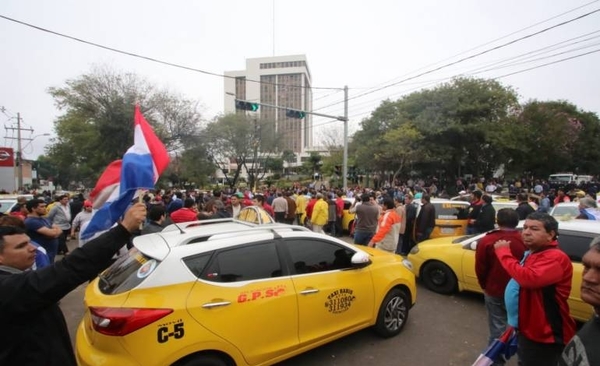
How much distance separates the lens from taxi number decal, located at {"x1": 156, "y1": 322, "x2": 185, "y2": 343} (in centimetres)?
267

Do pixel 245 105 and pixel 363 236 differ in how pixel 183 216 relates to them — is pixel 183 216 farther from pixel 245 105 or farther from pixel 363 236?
pixel 245 105

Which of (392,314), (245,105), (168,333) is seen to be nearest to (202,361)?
(168,333)

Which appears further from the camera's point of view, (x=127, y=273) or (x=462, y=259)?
(x=462, y=259)

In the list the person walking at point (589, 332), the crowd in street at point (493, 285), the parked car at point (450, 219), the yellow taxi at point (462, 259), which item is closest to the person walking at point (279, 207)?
the parked car at point (450, 219)

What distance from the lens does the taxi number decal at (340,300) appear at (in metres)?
3.75

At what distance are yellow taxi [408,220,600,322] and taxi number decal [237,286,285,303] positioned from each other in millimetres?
3785

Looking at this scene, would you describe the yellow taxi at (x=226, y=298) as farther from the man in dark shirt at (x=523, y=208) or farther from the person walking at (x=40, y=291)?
the man in dark shirt at (x=523, y=208)

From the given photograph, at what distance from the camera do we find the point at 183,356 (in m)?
2.75

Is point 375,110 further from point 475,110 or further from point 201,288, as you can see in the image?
point 201,288

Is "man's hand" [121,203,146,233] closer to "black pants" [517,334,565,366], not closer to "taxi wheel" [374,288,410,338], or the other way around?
"black pants" [517,334,565,366]

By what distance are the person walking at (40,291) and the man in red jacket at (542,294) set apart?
112 inches

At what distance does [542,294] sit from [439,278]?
380 cm

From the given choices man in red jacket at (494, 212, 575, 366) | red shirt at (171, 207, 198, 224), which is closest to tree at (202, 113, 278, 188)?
red shirt at (171, 207, 198, 224)

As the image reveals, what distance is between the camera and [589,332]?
137 centimetres
